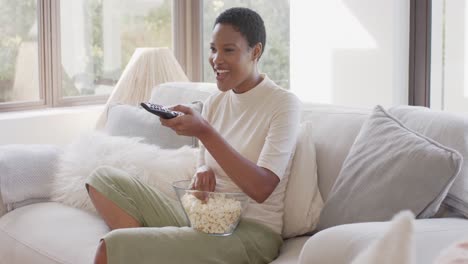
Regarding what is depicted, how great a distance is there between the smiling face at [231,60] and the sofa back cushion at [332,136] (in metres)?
0.28

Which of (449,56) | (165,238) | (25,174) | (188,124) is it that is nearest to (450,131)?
(188,124)

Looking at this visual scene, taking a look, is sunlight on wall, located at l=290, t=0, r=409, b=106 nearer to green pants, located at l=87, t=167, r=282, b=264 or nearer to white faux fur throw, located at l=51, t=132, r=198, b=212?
white faux fur throw, located at l=51, t=132, r=198, b=212

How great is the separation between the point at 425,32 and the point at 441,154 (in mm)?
1608

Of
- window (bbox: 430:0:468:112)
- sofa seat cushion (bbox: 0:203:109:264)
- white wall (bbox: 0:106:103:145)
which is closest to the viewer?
sofa seat cushion (bbox: 0:203:109:264)

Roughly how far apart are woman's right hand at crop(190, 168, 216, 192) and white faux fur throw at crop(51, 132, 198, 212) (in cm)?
29

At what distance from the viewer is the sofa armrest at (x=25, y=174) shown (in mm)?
2707

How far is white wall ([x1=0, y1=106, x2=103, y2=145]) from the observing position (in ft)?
11.6

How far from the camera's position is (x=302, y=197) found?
2.27 metres

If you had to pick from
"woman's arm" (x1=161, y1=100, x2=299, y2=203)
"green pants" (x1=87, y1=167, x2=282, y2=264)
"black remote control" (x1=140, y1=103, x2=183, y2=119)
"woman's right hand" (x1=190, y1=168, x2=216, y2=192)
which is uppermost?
"black remote control" (x1=140, y1=103, x2=183, y2=119)

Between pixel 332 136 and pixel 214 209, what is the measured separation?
0.56 m

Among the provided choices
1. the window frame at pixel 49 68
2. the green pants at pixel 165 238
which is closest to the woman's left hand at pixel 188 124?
the green pants at pixel 165 238

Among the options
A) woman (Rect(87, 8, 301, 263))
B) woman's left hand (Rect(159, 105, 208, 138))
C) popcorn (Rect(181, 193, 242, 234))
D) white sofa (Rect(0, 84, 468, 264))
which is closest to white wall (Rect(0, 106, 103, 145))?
white sofa (Rect(0, 84, 468, 264))

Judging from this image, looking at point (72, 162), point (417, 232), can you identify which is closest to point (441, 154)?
point (417, 232)

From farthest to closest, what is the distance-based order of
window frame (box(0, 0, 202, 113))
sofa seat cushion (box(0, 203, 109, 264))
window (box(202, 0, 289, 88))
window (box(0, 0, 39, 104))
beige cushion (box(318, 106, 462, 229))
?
window (box(202, 0, 289, 88)) → window frame (box(0, 0, 202, 113)) → window (box(0, 0, 39, 104)) → sofa seat cushion (box(0, 203, 109, 264)) → beige cushion (box(318, 106, 462, 229))
